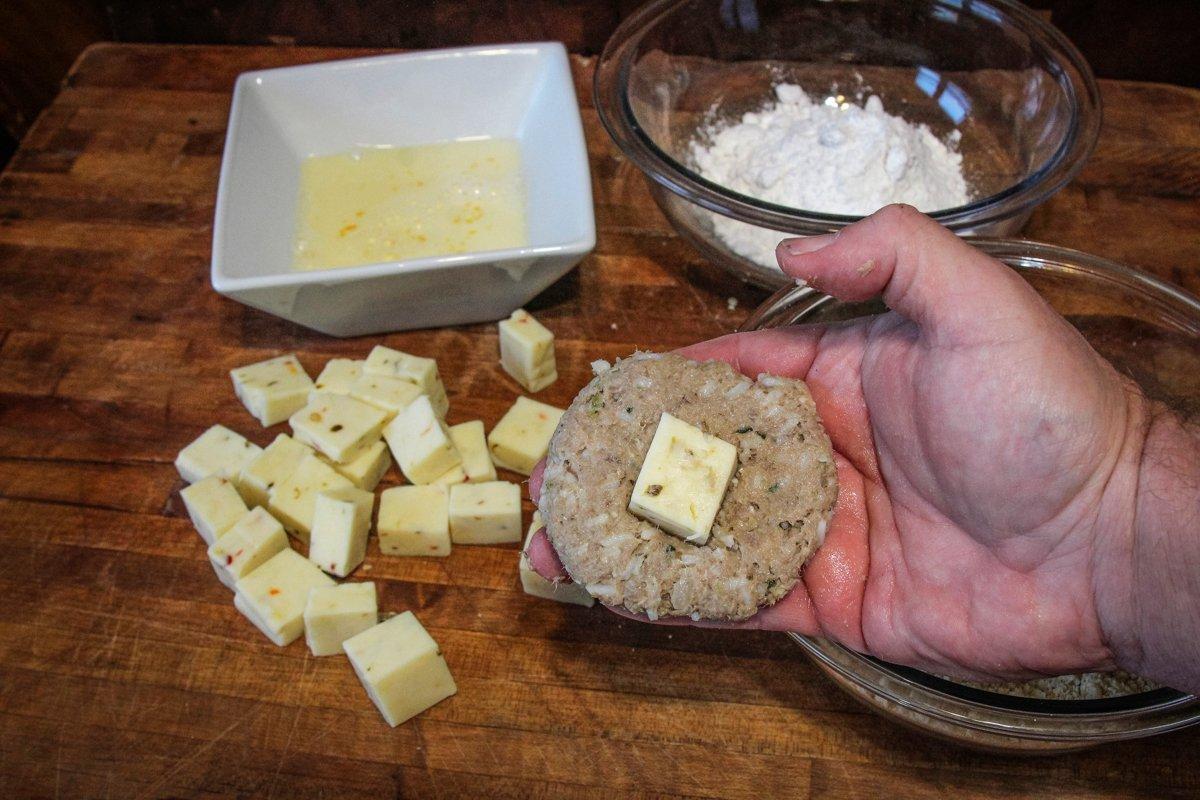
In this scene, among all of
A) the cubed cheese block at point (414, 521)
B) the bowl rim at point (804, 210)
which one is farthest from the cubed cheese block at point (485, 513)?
the bowl rim at point (804, 210)

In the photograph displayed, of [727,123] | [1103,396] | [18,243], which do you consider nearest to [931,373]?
[1103,396]

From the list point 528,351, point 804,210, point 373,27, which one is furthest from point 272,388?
point 373,27

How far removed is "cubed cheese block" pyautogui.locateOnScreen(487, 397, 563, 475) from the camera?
2260 millimetres

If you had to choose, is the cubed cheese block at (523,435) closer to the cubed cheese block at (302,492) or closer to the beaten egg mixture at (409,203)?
the cubed cheese block at (302,492)

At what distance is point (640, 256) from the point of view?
8.91ft

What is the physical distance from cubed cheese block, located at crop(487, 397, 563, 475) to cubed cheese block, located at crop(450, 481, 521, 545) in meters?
0.09

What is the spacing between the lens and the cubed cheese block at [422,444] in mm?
2205

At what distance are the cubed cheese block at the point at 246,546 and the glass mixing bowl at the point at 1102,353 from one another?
4.05ft

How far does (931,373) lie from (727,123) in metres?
→ 1.50

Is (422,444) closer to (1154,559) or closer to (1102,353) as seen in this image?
(1154,559)

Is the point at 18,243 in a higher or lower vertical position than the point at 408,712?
higher

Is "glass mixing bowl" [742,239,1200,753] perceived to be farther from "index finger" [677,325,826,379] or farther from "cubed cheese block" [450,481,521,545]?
"cubed cheese block" [450,481,521,545]

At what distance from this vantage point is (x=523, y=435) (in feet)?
7.47

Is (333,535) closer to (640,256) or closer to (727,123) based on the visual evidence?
(640,256)
